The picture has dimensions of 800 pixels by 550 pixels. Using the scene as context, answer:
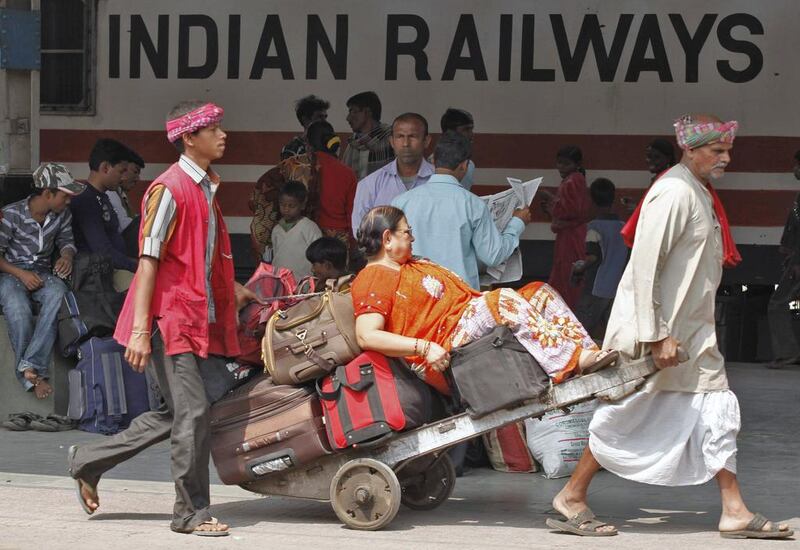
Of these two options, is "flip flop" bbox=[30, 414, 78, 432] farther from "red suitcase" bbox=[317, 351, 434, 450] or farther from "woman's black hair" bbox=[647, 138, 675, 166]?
"woman's black hair" bbox=[647, 138, 675, 166]

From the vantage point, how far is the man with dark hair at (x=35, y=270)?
884 centimetres

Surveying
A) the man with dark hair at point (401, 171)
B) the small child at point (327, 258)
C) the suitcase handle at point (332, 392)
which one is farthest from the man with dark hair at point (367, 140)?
the suitcase handle at point (332, 392)

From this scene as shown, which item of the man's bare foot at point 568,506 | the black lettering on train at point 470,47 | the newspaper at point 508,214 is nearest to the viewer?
the man's bare foot at point 568,506

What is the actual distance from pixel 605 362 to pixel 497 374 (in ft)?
1.37

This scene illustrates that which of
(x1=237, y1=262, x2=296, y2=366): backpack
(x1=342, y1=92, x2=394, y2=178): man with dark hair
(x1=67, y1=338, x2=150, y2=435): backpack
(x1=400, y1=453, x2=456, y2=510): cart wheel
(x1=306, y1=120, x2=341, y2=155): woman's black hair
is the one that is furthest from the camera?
(x1=342, y1=92, x2=394, y2=178): man with dark hair

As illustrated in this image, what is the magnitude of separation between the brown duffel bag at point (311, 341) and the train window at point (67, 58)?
21.1 ft

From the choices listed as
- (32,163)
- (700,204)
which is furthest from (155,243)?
(32,163)

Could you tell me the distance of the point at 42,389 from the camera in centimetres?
885

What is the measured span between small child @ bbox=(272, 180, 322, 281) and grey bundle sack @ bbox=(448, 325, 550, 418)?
9.87ft

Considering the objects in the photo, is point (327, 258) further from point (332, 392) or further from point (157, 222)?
point (157, 222)

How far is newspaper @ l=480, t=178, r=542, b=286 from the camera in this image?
7.56 meters

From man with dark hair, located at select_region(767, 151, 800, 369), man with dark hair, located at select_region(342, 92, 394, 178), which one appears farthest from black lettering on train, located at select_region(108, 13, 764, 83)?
man with dark hair, located at select_region(342, 92, 394, 178)

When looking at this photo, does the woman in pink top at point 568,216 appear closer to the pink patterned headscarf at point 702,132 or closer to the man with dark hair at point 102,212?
Answer: the man with dark hair at point 102,212

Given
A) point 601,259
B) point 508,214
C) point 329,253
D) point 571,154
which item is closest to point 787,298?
point 601,259
